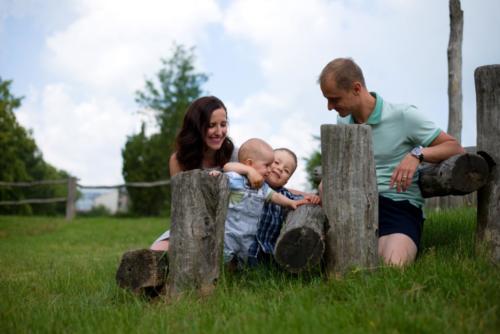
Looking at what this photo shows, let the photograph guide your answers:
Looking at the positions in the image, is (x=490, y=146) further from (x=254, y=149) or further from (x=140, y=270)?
(x=140, y=270)

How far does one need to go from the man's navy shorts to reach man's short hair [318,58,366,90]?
836 mm

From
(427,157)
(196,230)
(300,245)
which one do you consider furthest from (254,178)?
(427,157)

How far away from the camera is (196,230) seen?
321 cm

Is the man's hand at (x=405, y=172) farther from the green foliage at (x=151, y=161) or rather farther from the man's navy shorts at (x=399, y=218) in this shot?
the green foliage at (x=151, y=161)

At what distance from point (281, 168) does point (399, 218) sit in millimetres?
863

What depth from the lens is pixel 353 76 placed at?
3541 mm

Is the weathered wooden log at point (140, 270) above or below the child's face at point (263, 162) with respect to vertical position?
below

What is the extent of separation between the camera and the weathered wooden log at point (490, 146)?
10.8 ft

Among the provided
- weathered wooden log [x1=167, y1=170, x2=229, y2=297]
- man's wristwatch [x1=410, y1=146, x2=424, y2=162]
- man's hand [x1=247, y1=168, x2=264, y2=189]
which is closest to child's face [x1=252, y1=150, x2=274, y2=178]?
man's hand [x1=247, y1=168, x2=264, y2=189]

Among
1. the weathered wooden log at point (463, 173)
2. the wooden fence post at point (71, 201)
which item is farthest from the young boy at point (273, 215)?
the wooden fence post at point (71, 201)

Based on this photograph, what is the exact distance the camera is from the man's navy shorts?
3.58 metres

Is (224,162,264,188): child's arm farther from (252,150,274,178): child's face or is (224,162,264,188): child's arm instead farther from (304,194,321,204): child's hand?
(304,194,321,204): child's hand

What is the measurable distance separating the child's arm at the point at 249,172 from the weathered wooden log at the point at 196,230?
0.29m

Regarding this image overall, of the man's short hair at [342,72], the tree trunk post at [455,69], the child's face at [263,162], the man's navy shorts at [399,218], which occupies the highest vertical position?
the tree trunk post at [455,69]
